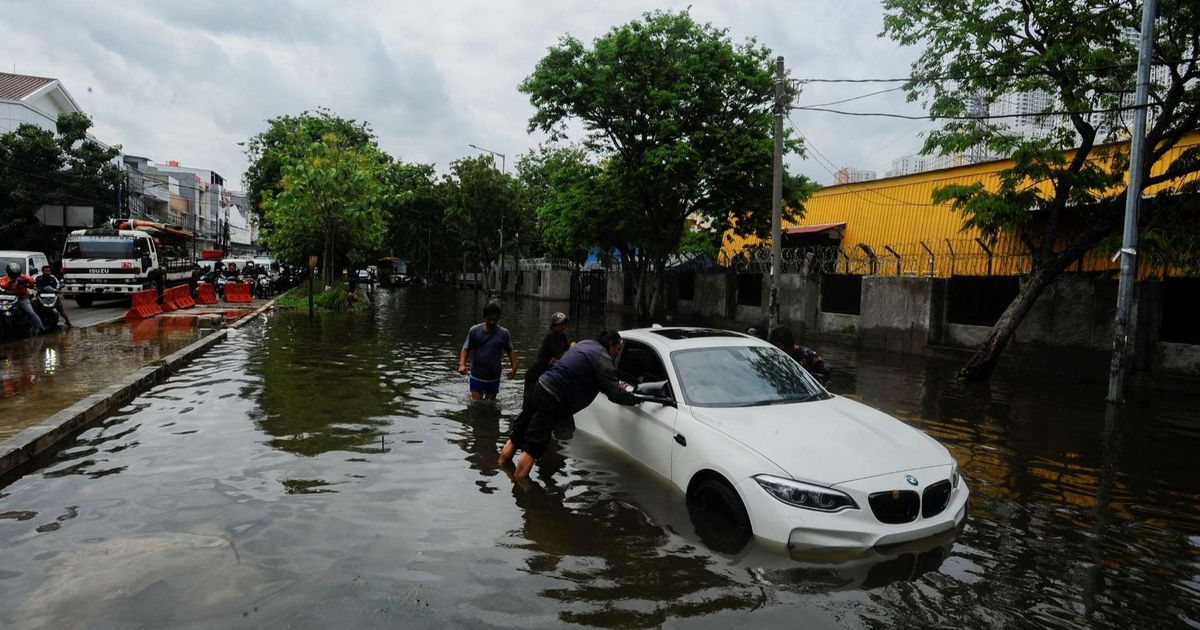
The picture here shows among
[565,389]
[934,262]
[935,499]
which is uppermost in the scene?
[934,262]

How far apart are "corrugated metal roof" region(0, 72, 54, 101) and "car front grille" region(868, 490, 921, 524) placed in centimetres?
4896

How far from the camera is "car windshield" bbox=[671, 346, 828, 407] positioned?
5.73 meters

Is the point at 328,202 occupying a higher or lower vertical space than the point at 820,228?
higher

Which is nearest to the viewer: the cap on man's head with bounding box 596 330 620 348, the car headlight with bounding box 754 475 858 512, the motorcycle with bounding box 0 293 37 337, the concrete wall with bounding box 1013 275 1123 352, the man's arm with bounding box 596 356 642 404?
the car headlight with bounding box 754 475 858 512

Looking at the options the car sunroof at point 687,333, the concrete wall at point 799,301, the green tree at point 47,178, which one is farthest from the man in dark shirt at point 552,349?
the green tree at point 47,178

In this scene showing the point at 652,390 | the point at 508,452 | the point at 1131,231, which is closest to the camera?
the point at 652,390

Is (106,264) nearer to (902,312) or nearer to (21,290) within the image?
(21,290)

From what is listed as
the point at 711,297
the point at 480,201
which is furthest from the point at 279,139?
the point at 711,297

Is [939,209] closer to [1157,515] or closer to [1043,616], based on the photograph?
[1157,515]

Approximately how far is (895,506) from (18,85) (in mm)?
53395

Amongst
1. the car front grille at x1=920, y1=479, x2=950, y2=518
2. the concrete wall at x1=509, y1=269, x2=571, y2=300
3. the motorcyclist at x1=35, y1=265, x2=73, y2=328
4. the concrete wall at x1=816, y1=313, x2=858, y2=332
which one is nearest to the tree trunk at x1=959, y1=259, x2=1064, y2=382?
the concrete wall at x1=816, y1=313, x2=858, y2=332

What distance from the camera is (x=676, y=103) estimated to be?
75.6 ft

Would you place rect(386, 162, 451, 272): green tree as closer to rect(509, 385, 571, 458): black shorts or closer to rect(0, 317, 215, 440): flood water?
rect(0, 317, 215, 440): flood water

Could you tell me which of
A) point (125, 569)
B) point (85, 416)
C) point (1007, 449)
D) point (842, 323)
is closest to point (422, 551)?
point (125, 569)
